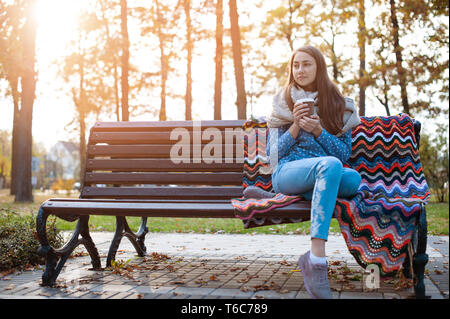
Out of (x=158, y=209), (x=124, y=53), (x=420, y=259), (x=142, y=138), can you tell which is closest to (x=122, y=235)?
(x=142, y=138)

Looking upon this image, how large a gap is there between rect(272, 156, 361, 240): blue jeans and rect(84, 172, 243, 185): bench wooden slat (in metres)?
0.87

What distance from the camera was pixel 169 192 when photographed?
4426mm

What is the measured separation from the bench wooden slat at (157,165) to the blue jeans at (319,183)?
91cm

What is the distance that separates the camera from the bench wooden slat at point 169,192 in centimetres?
437

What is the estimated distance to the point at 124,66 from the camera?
16.8 metres

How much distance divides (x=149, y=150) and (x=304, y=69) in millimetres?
1670

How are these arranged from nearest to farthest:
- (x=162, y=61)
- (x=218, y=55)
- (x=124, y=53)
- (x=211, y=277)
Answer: (x=211, y=277), (x=218, y=55), (x=124, y=53), (x=162, y=61)

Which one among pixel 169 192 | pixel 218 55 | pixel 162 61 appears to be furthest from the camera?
pixel 162 61

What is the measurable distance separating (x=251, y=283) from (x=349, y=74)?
677 inches

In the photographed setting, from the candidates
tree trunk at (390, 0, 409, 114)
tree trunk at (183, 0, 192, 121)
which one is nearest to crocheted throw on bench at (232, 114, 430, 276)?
tree trunk at (390, 0, 409, 114)

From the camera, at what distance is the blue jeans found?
2.97 m

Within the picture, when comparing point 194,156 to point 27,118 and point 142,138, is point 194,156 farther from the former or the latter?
point 27,118

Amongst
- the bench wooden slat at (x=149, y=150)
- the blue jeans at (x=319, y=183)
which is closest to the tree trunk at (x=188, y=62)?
the bench wooden slat at (x=149, y=150)

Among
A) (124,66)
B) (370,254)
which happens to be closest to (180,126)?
(370,254)
